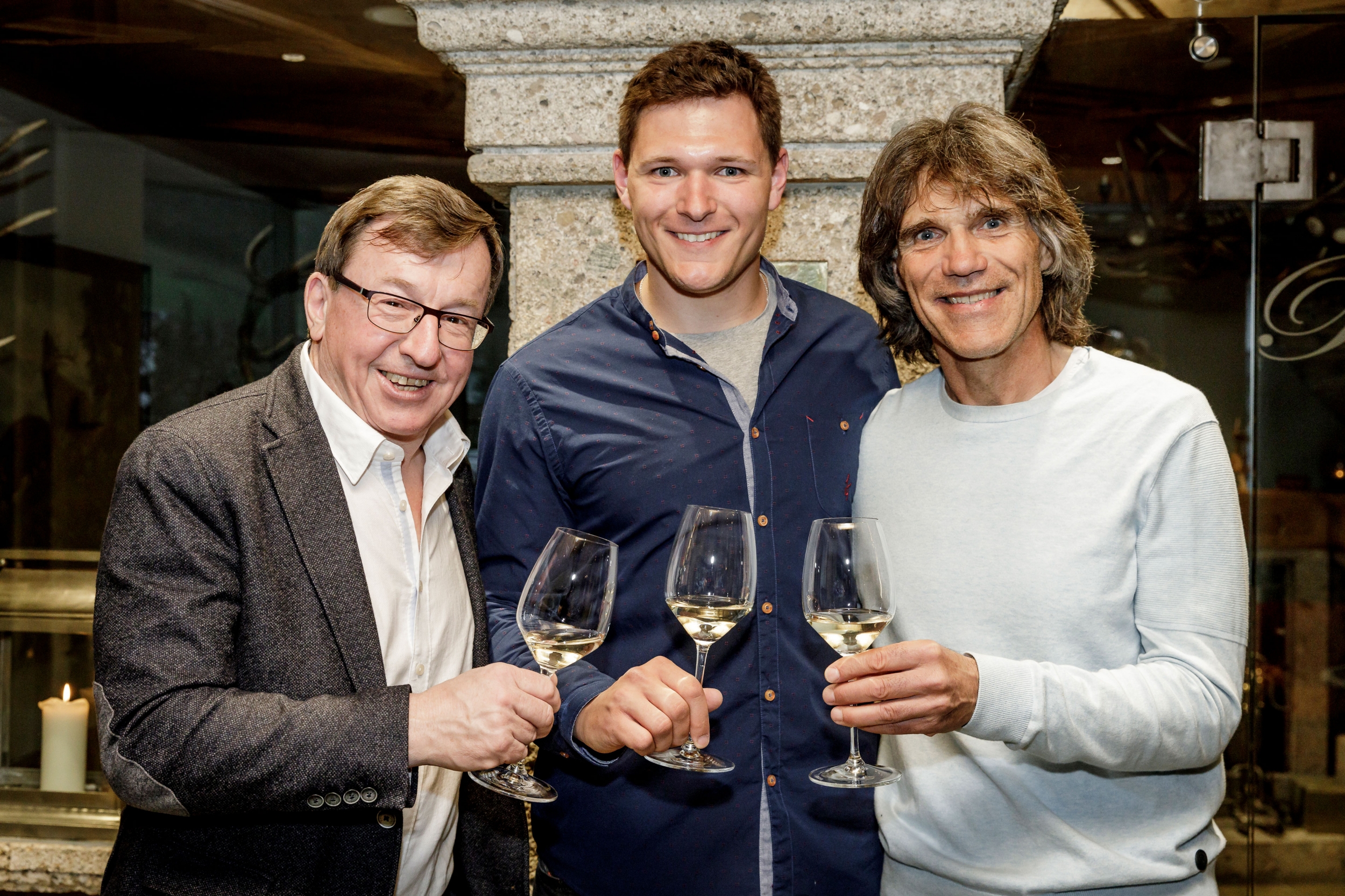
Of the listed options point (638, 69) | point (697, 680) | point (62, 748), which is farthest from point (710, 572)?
point (62, 748)

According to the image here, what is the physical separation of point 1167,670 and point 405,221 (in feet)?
4.83

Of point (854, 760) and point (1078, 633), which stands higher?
point (1078, 633)

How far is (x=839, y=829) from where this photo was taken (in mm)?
1936

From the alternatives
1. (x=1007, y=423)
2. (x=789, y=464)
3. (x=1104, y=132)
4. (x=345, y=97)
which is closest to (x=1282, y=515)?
(x=1104, y=132)

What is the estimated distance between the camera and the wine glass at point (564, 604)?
5.16ft

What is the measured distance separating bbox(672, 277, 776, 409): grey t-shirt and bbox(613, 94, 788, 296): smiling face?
0.44ft

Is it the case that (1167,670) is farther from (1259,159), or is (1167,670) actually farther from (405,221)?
(1259,159)

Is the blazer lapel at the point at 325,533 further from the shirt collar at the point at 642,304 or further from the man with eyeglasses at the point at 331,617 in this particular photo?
the shirt collar at the point at 642,304

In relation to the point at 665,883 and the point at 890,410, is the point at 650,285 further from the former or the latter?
the point at 665,883

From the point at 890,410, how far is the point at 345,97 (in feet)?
6.66

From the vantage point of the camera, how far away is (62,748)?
3.11 meters

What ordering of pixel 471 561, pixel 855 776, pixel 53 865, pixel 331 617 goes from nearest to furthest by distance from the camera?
1. pixel 855 776
2. pixel 331 617
3. pixel 471 561
4. pixel 53 865

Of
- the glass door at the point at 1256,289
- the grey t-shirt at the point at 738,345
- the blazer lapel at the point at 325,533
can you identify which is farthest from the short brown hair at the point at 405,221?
the glass door at the point at 1256,289

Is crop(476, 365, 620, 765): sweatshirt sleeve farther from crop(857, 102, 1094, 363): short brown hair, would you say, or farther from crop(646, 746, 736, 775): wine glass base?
crop(857, 102, 1094, 363): short brown hair
